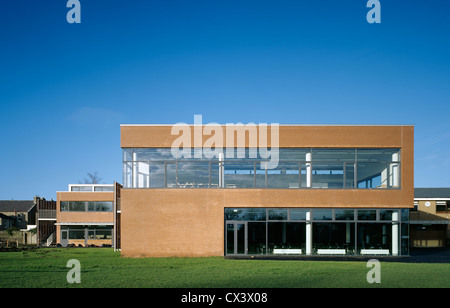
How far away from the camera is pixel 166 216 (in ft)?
80.3

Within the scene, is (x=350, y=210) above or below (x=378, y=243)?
above

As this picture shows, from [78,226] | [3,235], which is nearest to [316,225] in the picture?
[78,226]

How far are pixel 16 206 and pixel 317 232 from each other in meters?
56.7

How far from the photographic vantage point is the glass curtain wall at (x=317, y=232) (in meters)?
24.4

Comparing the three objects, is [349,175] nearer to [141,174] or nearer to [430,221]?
[141,174]

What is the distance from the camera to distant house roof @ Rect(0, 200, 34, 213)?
2584 inches

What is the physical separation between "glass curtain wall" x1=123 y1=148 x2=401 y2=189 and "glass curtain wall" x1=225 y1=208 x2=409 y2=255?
5.43 ft

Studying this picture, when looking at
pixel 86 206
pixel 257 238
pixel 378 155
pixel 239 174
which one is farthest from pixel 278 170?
pixel 86 206

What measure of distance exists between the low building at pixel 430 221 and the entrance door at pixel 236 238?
21395mm

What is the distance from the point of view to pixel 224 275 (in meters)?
16.2

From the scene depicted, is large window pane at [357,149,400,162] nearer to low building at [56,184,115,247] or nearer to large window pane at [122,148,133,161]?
large window pane at [122,148,133,161]
